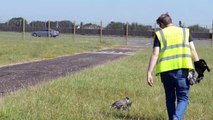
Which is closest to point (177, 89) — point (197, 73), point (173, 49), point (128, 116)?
point (197, 73)

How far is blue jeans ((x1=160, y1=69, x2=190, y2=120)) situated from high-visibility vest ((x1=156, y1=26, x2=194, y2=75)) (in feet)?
0.38

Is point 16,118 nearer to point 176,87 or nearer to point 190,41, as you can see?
point 176,87

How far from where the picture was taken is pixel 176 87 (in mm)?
8070

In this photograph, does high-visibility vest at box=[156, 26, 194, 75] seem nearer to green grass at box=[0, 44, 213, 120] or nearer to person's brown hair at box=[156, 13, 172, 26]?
person's brown hair at box=[156, 13, 172, 26]

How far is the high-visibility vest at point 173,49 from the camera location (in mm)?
8023

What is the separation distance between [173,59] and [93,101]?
9.85 ft

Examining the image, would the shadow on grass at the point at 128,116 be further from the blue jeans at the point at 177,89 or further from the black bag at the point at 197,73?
the black bag at the point at 197,73

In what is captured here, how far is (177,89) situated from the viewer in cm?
806

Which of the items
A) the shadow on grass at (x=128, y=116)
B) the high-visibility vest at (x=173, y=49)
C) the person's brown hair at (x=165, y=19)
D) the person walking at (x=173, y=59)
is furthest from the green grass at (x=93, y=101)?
the person's brown hair at (x=165, y=19)

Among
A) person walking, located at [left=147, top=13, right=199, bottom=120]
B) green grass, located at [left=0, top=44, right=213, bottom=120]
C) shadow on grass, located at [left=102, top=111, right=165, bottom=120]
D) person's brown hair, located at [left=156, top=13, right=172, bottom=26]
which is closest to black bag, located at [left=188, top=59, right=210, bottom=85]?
person walking, located at [left=147, top=13, right=199, bottom=120]

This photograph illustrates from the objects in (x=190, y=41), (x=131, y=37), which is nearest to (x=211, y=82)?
(x=190, y=41)

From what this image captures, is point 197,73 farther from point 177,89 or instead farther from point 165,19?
point 165,19

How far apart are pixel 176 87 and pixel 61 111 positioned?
2118mm

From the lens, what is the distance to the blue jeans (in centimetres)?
798
